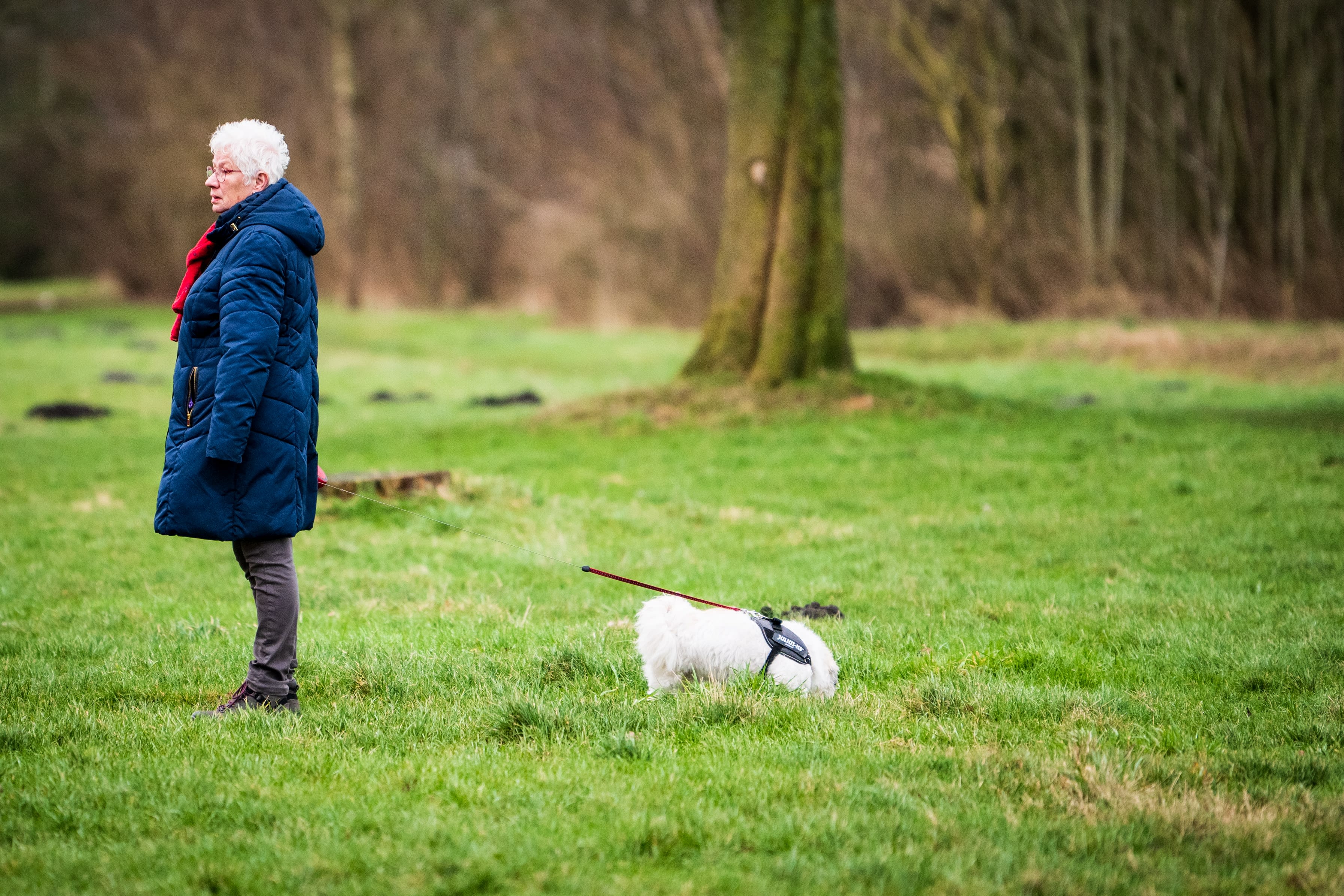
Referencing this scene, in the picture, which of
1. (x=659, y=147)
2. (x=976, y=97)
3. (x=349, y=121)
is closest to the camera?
(x=976, y=97)

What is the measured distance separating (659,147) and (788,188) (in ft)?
61.8

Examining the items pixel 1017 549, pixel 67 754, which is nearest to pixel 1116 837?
pixel 67 754

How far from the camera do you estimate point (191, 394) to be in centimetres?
470

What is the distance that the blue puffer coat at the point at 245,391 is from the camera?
15.0ft

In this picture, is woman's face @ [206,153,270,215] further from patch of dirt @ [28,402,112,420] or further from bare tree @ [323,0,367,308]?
bare tree @ [323,0,367,308]

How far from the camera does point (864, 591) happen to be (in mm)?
7141

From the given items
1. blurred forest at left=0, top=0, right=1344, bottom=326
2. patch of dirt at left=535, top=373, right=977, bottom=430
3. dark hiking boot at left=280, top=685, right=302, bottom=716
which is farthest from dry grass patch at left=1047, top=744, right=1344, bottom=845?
blurred forest at left=0, top=0, right=1344, bottom=326

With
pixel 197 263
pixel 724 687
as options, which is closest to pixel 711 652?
pixel 724 687

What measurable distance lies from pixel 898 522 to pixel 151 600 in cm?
513

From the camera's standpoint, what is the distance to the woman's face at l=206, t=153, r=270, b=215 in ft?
15.9

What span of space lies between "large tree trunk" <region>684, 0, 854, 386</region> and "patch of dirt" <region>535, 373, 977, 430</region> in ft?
1.29

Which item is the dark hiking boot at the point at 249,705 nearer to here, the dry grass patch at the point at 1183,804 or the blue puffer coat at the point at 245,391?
the blue puffer coat at the point at 245,391

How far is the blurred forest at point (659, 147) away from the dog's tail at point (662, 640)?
20.8 metres

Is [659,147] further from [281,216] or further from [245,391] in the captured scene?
[245,391]
